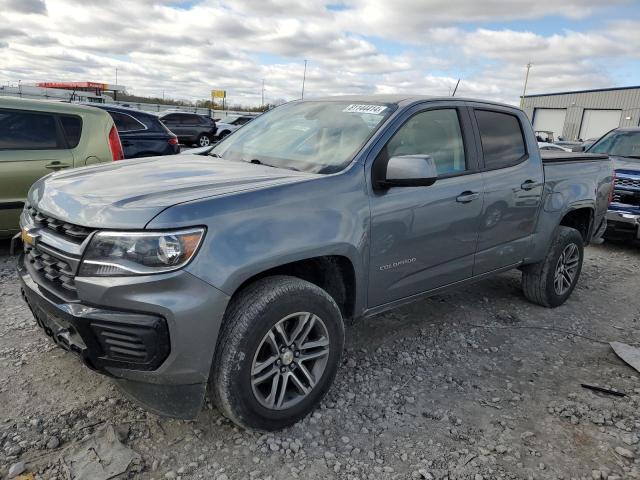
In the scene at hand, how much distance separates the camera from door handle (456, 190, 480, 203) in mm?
3367


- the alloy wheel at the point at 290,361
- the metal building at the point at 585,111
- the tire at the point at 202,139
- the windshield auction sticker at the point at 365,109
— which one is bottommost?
the alloy wheel at the point at 290,361

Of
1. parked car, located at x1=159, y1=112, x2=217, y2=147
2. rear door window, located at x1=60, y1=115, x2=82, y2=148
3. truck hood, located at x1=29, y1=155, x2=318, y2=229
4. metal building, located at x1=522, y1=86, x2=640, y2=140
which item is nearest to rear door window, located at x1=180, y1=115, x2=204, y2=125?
parked car, located at x1=159, y1=112, x2=217, y2=147

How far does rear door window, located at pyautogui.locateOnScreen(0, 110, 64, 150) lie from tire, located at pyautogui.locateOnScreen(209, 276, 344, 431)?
4.04 meters

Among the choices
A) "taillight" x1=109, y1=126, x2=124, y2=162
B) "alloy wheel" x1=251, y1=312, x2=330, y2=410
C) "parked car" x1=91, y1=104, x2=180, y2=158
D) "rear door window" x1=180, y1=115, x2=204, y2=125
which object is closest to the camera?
"alloy wheel" x1=251, y1=312, x2=330, y2=410

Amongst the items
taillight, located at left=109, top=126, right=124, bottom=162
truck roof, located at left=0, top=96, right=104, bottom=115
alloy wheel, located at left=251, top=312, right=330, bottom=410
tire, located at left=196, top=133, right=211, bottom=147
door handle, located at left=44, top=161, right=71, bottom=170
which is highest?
truck roof, located at left=0, top=96, right=104, bottom=115

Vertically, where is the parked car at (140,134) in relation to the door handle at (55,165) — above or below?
above

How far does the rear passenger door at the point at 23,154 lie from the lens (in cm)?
497

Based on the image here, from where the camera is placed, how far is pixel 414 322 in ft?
13.8

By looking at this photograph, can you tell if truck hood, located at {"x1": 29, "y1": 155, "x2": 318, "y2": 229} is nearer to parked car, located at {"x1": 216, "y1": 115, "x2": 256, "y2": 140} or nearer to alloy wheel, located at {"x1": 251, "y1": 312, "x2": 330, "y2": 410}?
alloy wheel, located at {"x1": 251, "y1": 312, "x2": 330, "y2": 410}

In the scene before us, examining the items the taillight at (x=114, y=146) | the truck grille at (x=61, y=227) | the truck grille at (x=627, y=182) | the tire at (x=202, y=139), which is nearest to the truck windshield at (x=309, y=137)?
the truck grille at (x=61, y=227)

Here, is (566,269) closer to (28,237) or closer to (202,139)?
(28,237)

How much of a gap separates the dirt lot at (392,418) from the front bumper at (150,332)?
15.5 inches

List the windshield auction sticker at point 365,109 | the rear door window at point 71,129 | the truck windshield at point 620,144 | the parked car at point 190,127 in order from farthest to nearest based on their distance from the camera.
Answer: the parked car at point 190,127
the truck windshield at point 620,144
the rear door window at point 71,129
the windshield auction sticker at point 365,109

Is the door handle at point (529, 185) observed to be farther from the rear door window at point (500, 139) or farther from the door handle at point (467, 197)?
the door handle at point (467, 197)
